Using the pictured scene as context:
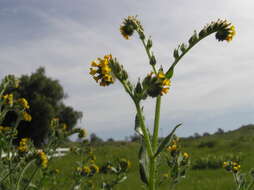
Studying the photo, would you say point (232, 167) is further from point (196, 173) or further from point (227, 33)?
point (196, 173)

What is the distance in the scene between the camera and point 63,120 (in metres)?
31.2

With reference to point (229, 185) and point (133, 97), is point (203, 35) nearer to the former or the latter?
point (133, 97)

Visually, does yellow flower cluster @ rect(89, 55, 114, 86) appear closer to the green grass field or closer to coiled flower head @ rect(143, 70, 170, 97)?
coiled flower head @ rect(143, 70, 170, 97)

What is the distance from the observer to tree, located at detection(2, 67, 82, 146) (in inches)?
1142

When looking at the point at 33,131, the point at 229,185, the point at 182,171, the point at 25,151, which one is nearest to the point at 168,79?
the point at 182,171

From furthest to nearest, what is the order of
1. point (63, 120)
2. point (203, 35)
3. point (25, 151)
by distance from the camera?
point (63, 120)
point (25, 151)
point (203, 35)

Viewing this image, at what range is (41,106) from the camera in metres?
29.1

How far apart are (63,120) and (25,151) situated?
27796 millimetres

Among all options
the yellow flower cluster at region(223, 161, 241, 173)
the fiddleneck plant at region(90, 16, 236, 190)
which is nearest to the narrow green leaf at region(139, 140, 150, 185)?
the fiddleneck plant at region(90, 16, 236, 190)

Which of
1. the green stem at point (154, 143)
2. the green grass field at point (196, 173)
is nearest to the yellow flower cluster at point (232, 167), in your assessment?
the green grass field at point (196, 173)

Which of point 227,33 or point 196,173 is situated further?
point 196,173

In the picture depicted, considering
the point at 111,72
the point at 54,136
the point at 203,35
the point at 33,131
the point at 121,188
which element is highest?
the point at 33,131

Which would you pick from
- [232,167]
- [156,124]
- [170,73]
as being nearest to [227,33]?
[170,73]

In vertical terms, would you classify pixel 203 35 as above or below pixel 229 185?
above
